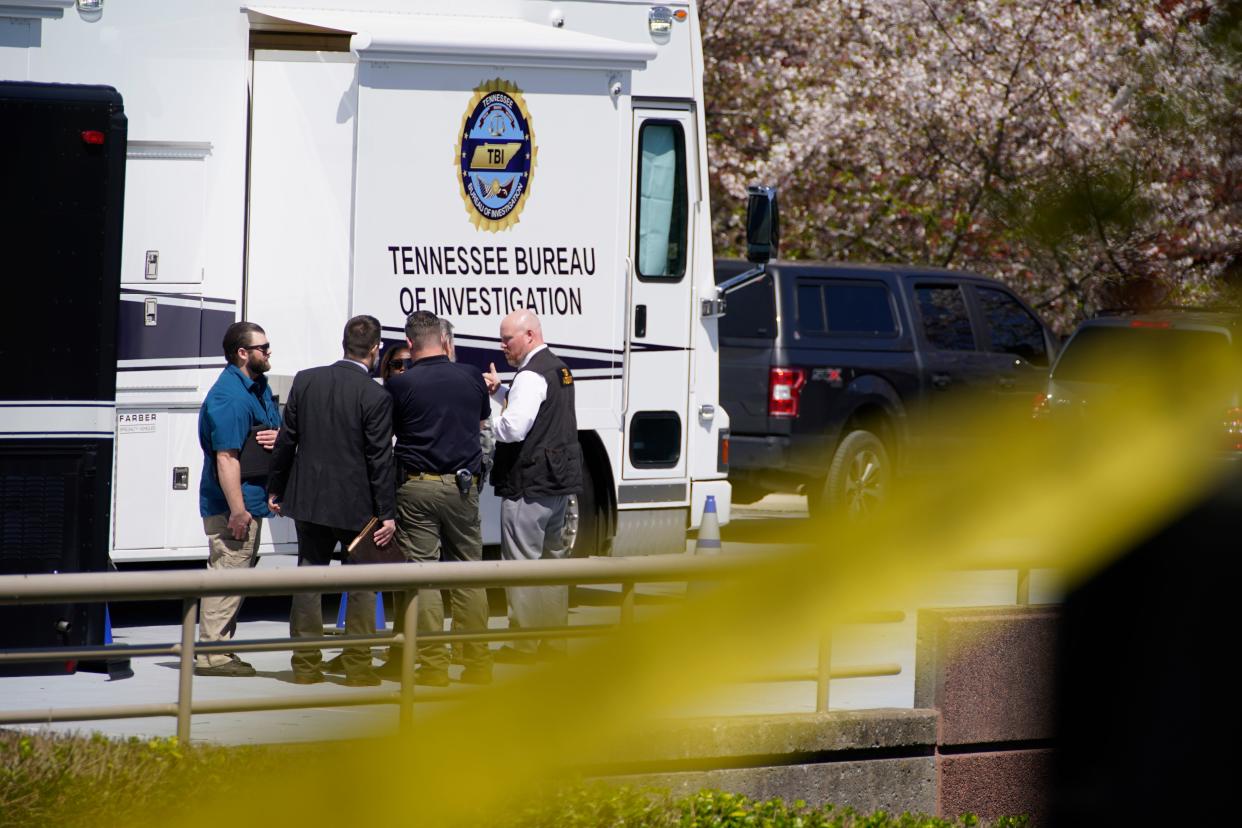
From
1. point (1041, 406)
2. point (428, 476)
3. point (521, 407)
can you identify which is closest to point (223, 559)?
point (428, 476)

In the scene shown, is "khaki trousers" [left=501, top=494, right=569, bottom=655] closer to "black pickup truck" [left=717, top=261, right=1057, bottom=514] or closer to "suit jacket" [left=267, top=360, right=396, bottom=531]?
"suit jacket" [left=267, top=360, right=396, bottom=531]

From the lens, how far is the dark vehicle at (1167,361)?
1062 mm

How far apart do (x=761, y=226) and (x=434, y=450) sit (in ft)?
10.8

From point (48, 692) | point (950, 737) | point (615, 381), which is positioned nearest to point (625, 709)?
point (950, 737)

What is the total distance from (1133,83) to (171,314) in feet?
29.6

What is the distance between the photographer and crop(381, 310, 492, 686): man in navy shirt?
852 cm

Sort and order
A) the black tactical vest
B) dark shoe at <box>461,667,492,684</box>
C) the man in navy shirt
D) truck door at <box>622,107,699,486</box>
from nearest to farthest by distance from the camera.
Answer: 1. dark shoe at <box>461,667,492,684</box>
2. the man in navy shirt
3. the black tactical vest
4. truck door at <box>622,107,699,486</box>

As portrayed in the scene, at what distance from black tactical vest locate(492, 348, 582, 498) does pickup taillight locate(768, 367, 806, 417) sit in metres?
5.72

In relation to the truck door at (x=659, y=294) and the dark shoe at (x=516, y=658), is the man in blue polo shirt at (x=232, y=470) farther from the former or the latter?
the dark shoe at (x=516, y=658)

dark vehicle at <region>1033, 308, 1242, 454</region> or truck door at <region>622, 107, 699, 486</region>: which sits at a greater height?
truck door at <region>622, 107, 699, 486</region>

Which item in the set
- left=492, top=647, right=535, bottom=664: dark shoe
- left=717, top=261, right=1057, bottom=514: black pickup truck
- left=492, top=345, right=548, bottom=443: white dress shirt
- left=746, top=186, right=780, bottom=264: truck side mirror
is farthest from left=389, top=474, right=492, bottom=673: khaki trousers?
left=492, top=647, right=535, bottom=664: dark shoe

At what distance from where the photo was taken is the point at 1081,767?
46.6 inches

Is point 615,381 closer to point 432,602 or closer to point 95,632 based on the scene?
point 432,602

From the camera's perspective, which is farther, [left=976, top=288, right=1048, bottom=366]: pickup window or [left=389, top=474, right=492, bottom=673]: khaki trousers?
[left=389, top=474, right=492, bottom=673]: khaki trousers
